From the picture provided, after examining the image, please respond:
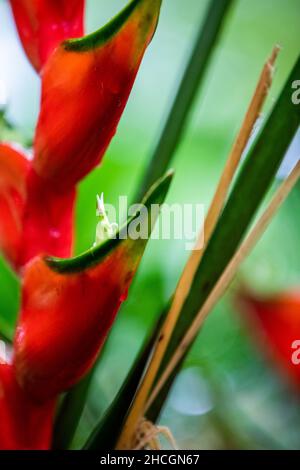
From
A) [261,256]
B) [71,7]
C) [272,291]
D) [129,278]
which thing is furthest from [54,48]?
[261,256]

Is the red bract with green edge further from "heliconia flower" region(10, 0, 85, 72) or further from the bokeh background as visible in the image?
the bokeh background

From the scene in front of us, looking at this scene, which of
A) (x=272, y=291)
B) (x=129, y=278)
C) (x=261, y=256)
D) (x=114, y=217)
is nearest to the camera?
(x=129, y=278)

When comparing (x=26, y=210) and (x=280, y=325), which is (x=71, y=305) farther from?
(x=280, y=325)

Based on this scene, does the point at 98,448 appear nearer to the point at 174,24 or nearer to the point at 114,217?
the point at 114,217

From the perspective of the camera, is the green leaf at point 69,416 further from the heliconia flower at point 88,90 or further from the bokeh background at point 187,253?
the bokeh background at point 187,253

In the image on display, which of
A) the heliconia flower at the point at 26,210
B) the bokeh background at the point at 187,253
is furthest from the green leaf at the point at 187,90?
the bokeh background at the point at 187,253

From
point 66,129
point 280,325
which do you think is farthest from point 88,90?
point 280,325
